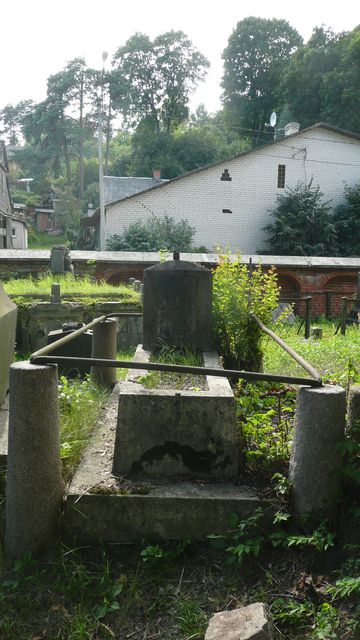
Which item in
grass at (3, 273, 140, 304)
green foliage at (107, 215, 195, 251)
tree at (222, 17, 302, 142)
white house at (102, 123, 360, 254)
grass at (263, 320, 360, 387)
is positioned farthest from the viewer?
tree at (222, 17, 302, 142)

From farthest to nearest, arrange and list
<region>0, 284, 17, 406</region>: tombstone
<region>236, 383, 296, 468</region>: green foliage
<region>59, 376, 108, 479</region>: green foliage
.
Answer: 1. <region>0, 284, 17, 406</region>: tombstone
2. <region>59, 376, 108, 479</region>: green foliage
3. <region>236, 383, 296, 468</region>: green foliage

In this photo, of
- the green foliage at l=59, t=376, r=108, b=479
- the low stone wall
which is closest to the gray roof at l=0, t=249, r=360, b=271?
the low stone wall

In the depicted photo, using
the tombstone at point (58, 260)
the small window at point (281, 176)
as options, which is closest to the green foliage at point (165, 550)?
the tombstone at point (58, 260)

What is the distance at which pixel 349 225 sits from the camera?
2958cm

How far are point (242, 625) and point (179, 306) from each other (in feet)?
12.7

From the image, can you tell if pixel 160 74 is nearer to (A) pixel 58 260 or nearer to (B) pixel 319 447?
(A) pixel 58 260

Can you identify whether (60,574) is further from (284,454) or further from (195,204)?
(195,204)

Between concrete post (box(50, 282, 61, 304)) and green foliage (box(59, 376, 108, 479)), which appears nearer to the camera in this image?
green foliage (box(59, 376, 108, 479))

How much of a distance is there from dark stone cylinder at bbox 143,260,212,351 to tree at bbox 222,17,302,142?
4689 centimetres

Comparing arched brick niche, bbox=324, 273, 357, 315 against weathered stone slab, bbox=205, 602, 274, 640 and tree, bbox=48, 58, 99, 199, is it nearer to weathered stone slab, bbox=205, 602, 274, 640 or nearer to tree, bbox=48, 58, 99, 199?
weathered stone slab, bbox=205, 602, 274, 640

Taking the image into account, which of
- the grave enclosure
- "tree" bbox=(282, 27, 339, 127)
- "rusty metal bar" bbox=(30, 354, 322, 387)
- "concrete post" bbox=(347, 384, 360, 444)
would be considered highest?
"tree" bbox=(282, 27, 339, 127)

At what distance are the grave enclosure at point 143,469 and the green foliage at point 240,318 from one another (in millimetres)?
2167

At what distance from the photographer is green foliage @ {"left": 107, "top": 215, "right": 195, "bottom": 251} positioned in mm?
26719

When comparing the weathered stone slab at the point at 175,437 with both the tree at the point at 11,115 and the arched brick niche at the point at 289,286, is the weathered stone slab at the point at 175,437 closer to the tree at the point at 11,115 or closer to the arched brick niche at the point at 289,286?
the arched brick niche at the point at 289,286
